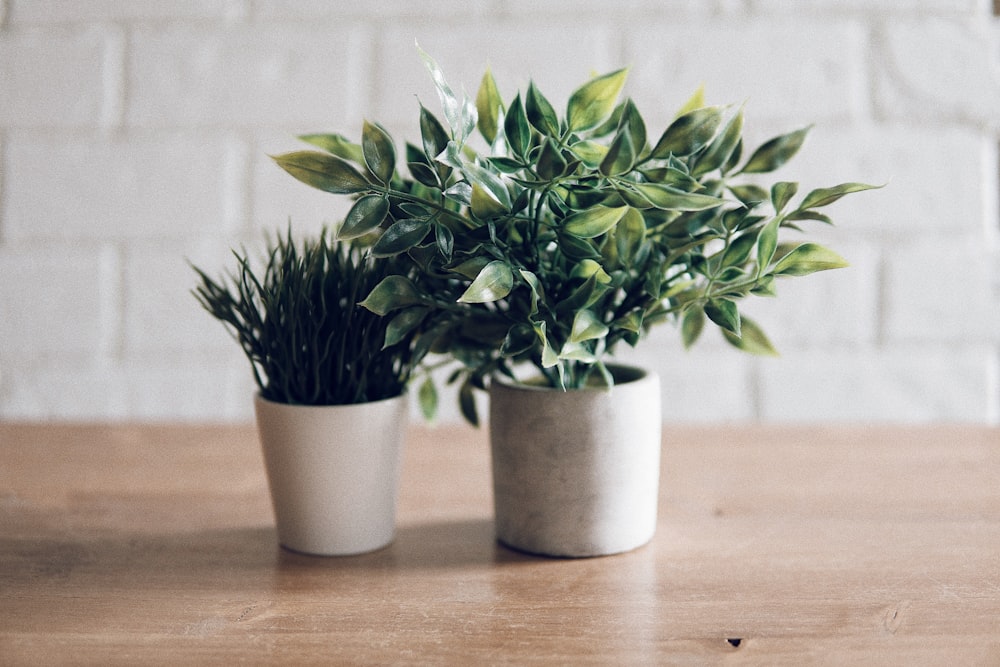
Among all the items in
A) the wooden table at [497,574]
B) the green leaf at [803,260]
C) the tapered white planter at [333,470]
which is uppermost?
the green leaf at [803,260]

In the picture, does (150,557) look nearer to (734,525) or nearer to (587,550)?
(587,550)

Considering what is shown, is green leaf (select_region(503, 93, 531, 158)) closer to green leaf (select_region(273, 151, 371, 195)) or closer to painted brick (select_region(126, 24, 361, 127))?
green leaf (select_region(273, 151, 371, 195))

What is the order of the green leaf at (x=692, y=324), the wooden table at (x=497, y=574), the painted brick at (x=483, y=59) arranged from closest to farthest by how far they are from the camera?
the wooden table at (x=497, y=574) → the green leaf at (x=692, y=324) → the painted brick at (x=483, y=59)

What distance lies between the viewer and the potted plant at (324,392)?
0.52 m

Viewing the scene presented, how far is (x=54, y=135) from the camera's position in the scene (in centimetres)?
104

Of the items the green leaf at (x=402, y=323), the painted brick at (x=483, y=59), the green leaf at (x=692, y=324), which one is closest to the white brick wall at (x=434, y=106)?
the painted brick at (x=483, y=59)

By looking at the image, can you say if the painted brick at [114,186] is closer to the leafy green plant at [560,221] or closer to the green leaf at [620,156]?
the leafy green plant at [560,221]

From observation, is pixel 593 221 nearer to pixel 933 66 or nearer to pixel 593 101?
pixel 593 101

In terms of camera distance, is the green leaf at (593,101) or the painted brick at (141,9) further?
the painted brick at (141,9)

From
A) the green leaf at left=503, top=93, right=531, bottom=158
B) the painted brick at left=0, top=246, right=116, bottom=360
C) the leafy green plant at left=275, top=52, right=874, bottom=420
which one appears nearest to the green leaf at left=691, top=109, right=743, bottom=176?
the leafy green plant at left=275, top=52, right=874, bottom=420

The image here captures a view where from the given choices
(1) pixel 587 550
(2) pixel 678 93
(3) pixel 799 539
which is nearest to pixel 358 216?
(1) pixel 587 550

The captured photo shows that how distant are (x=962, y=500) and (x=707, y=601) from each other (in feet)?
0.94

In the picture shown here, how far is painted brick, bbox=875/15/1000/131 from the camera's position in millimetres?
1012

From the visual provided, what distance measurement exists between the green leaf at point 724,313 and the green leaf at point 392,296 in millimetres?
167
